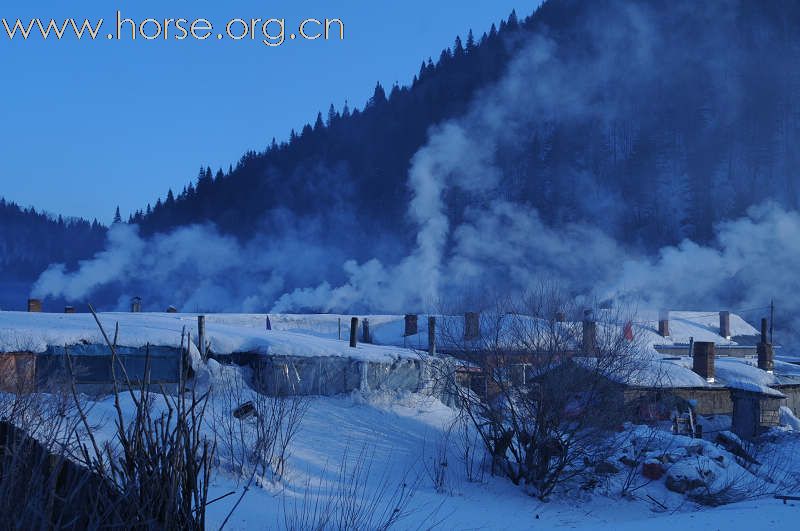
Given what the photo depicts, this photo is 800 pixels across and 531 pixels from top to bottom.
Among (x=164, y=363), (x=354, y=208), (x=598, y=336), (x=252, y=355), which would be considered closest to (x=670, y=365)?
(x=598, y=336)

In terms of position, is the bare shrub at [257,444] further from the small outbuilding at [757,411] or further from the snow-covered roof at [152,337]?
the small outbuilding at [757,411]

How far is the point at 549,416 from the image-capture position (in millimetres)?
18297

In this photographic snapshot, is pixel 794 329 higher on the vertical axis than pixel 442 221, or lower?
lower

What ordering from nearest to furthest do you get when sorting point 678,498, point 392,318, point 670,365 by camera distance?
1. point 678,498
2. point 670,365
3. point 392,318

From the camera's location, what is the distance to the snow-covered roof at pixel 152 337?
21797mm

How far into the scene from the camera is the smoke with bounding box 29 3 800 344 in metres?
72.7

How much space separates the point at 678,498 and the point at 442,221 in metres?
62.8

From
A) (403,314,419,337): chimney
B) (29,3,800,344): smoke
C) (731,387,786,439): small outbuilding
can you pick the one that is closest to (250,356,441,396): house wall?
(731,387,786,439): small outbuilding

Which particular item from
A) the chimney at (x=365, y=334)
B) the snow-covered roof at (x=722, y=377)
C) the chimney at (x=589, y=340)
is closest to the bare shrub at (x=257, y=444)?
the chimney at (x=589, y=340)

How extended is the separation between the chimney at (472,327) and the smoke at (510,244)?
39.2 metres

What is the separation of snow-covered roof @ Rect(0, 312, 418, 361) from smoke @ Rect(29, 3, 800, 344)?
36.9m

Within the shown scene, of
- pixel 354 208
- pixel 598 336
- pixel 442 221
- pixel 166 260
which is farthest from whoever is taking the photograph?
pixel 354 208

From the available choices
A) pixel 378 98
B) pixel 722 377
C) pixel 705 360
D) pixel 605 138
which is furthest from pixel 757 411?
pixel 378 98

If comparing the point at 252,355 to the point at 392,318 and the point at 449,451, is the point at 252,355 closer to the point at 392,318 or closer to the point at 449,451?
the point at 449,451
